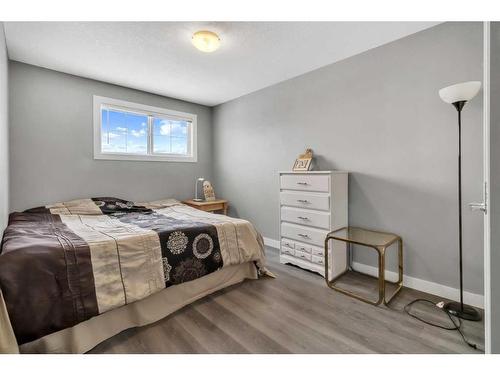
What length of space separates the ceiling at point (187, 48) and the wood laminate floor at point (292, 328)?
90.6 inches

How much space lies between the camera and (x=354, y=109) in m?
2.53

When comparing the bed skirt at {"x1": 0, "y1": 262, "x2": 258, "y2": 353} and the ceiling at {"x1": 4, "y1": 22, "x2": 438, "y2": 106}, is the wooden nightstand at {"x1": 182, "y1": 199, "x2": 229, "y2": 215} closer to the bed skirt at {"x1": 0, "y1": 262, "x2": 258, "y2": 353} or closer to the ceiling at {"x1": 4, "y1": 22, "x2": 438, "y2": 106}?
the bed skirt at {"x1": 0, "y1": 262, "x2": 258, "y2": 353}

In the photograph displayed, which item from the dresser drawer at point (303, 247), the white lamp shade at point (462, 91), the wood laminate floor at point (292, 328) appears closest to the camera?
the wood laminate floor at point (292, 328)

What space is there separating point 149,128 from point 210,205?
152 cm

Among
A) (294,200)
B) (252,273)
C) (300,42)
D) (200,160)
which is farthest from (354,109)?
(200,160)

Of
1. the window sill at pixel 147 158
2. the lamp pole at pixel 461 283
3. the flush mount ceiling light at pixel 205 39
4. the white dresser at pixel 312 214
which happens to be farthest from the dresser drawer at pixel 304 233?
the window sill at pixel 147 158

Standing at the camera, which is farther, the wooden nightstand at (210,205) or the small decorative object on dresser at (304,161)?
the wooden nightstand at (210,205)

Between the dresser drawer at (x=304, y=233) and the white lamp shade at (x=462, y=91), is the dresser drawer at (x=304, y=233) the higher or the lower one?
the lower one

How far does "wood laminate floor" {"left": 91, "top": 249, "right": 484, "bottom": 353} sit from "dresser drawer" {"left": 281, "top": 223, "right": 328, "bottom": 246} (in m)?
0.51

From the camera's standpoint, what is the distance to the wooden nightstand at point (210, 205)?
3695 millimetres

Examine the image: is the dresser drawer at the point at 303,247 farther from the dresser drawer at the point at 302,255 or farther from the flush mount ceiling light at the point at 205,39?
the flush mount ceiling light at the point at 205,39
